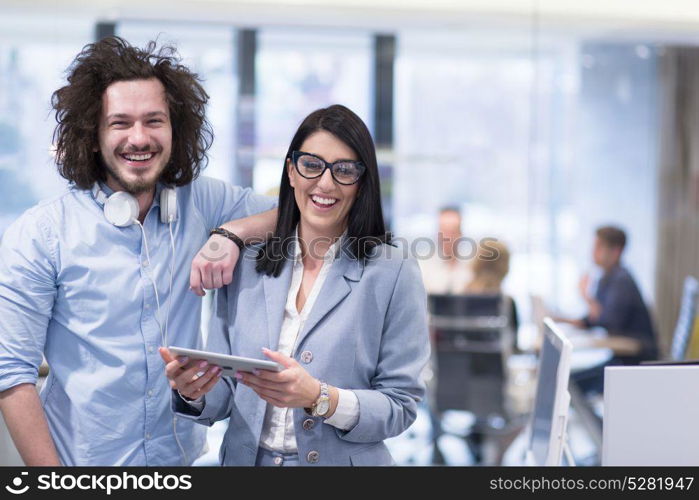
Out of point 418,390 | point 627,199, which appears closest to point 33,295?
point 418,390

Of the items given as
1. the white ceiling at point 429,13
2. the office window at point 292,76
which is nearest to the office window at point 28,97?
the white ceiling at point 429,13

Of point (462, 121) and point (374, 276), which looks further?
point (462, 121)

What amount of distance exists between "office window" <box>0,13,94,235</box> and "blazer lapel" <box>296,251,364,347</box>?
345 centimetres

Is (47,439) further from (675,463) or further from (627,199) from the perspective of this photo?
(627,199)

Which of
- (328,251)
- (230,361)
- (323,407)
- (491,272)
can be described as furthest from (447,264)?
(230,361)

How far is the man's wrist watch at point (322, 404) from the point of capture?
188cm

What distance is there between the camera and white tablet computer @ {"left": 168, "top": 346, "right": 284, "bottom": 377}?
172 cm

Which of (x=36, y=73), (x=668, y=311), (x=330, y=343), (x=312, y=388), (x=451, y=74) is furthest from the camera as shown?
(x=668, y=311)

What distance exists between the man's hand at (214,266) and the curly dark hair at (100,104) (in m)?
0.30

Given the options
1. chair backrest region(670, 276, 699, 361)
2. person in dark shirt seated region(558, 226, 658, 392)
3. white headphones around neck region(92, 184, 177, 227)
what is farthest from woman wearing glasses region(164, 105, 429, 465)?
person in dark shirt seated region(558, 226, 658, 392)

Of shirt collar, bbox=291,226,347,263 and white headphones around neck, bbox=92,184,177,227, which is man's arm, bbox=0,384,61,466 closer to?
white headphones around neck, bbox=92,184,177,227

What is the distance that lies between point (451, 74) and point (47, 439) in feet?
13.2

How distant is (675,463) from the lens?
199 cm

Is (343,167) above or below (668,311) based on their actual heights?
above
